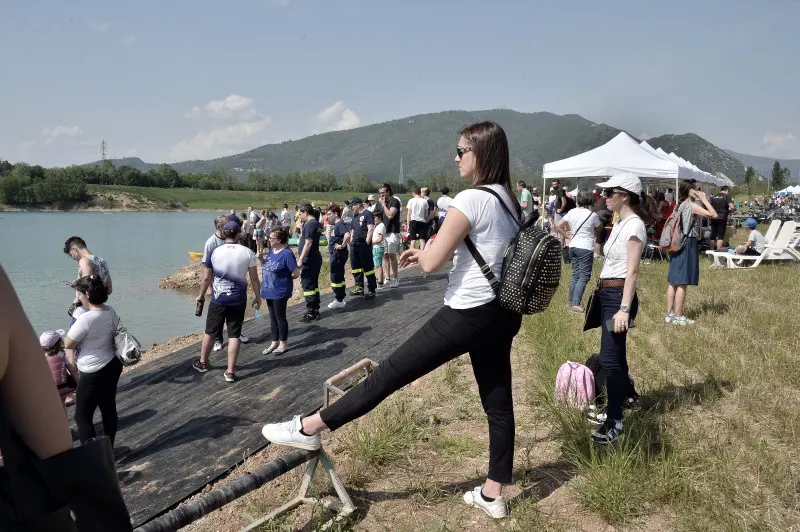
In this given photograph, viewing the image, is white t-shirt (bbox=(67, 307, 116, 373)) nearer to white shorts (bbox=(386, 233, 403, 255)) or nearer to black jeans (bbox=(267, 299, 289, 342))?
black jeans (bbox=(267, 299, 289, 342))

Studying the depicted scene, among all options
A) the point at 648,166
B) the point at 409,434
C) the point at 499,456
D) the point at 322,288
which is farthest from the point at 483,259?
the point at 648,166

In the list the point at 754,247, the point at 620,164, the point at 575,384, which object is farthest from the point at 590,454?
the point at 620,164

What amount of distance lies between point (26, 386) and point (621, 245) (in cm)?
329

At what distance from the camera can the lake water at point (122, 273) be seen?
1493 cm

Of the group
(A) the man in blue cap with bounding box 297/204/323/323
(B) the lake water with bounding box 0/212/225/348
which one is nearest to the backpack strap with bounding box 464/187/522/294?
(B) the lake water with bounding box 0/212/225/348

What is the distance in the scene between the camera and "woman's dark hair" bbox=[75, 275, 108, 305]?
424 centimetres

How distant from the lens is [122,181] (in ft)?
377

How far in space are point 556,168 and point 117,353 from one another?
13.4 meters

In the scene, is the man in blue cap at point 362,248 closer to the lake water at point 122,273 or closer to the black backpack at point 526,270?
the lake water at point 122,273

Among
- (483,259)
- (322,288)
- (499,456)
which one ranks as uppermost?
(483,259)

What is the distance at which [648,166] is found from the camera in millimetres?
13820

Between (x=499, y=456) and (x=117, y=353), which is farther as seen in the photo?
(x=117, y=353)

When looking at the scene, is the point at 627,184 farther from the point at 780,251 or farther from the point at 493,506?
the point at 780,251

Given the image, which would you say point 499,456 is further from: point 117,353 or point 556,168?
point 556,168
